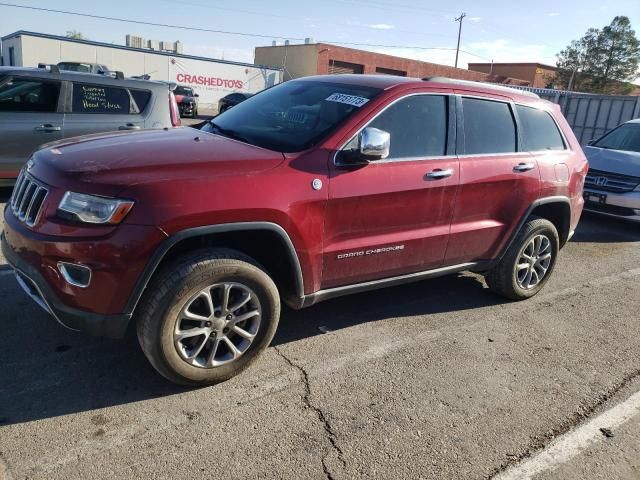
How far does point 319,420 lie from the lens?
116 inches

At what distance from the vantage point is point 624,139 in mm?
9359

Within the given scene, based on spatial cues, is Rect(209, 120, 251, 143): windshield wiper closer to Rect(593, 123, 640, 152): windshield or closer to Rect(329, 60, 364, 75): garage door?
Rect(593, 123, 640, 152): windshield

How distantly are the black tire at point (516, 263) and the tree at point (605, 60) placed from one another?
65.8m

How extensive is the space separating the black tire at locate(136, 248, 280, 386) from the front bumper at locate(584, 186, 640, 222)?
6860 millimetres

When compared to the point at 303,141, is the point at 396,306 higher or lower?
lower

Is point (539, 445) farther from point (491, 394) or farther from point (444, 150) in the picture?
point (444, 150)

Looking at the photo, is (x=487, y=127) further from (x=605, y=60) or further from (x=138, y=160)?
(x=605, y=60)

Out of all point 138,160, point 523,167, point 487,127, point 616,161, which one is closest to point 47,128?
point 138,160

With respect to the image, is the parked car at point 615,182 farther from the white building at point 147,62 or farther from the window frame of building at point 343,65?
the window frame of building at point 343,65

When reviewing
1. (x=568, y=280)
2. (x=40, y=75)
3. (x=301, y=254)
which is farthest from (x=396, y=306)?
(x=40, y=75)

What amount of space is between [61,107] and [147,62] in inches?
1169

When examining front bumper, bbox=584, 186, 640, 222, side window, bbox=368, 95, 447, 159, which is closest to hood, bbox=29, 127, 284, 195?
side window, bbox=368, 95, 447, 159

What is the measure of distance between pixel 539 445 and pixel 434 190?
1792mm

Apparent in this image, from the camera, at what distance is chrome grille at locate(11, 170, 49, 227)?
2898mm
